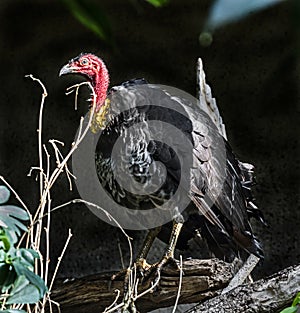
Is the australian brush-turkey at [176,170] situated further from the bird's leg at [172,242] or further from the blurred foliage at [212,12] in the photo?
the blurred foliage at [212,12]

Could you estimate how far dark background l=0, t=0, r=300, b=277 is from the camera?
3150 mm

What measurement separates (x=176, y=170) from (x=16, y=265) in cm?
147

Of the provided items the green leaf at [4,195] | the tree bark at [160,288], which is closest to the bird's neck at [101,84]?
the tree bark at [160,288]

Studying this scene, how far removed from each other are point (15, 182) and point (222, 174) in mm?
1394

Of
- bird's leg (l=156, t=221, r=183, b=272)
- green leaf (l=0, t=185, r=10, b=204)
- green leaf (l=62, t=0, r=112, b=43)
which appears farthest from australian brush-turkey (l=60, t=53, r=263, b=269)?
green leaf (l=62, t=0, r=112, b=43)

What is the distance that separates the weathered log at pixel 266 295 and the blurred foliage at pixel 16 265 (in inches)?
34.7

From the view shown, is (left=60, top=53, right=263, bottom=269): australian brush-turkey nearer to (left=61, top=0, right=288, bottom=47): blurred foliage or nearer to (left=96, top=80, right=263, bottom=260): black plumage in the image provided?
(left=96, top=80, right=263, bottom=260): black plumage

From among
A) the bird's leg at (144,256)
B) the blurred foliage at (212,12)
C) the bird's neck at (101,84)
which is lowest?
the bird's leg at (144,256)

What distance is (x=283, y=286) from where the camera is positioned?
5.12 feet

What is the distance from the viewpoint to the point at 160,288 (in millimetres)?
2285

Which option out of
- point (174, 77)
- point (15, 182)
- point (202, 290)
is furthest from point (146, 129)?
point (15, 182)

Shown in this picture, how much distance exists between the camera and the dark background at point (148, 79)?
3.15m

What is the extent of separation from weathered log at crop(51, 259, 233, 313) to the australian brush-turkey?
0.19 ft

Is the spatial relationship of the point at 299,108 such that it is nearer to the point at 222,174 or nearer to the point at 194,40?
the point at 194,40
